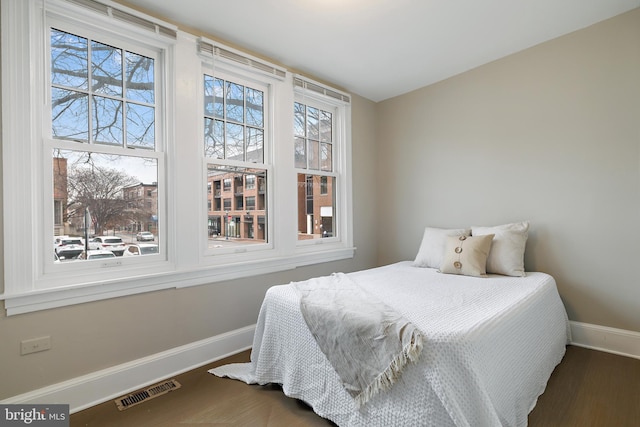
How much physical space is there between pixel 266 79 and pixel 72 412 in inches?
110

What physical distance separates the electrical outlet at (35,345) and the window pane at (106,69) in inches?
60.9

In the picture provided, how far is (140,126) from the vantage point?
235 cm

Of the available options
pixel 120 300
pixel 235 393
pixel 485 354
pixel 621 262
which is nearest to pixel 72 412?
pixel 120 300

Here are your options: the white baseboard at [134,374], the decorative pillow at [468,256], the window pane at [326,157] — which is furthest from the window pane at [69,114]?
the decorative pillow at [468,256]

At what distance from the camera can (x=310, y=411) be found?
6.28 ft

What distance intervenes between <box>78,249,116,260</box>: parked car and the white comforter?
1.10 metres

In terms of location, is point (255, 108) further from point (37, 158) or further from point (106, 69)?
point (37, 158)

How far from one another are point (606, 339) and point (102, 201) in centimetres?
389

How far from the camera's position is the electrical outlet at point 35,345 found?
1.83m

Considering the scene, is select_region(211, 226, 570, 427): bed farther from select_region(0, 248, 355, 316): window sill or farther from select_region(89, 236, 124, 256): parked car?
select_region(89, 236, 124, 256): parked car

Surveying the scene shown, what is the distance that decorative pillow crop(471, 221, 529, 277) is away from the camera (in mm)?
2707

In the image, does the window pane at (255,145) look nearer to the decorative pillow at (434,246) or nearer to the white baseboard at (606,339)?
the decorative pillow at (434,246)

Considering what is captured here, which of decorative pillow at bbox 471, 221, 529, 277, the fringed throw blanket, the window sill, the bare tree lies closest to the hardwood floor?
the fringed throw blanket

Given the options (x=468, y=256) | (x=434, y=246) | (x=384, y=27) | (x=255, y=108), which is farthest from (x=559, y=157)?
(x=255, y=108)
